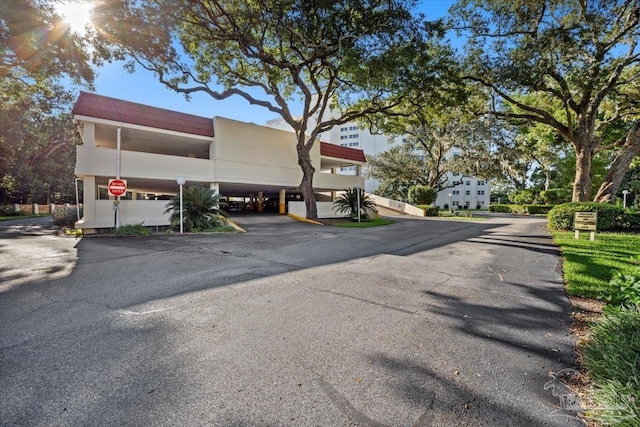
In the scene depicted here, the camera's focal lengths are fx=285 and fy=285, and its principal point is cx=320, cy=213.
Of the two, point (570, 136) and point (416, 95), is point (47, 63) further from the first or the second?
point (570, 136)

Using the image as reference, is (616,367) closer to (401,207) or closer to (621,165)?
(621,165)

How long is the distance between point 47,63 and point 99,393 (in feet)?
52.5

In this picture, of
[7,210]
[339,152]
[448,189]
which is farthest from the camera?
[448,189]

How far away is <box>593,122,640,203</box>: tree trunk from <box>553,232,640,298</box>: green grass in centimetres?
505

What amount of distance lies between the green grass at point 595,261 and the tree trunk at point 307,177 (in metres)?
11.7

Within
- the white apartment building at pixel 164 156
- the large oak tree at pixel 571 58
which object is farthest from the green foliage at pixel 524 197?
the white apartment building at pixel 164 156

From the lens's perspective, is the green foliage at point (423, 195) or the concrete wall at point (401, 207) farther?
the green foliage at point (423, 195)

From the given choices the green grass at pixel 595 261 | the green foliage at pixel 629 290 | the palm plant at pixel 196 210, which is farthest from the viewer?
the palm plant at pixel 196 210

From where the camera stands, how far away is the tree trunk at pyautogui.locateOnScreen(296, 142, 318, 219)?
1672 cm

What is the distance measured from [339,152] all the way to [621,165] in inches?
600

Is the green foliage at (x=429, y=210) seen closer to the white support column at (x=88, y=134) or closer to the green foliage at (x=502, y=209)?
the green foliage at (x=502, y=209)

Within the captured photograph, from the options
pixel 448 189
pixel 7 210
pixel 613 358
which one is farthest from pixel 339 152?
pixel 448 189

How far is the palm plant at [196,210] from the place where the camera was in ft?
38.7

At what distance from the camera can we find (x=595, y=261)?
6.25 m
